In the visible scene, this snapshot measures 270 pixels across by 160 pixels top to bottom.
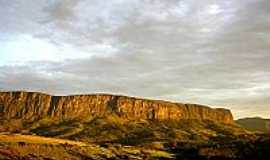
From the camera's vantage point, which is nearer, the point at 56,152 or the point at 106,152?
the point at 56,152

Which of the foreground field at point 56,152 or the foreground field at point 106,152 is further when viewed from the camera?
the foreground field at point 106,152

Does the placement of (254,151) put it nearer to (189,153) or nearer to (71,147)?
(189,153)

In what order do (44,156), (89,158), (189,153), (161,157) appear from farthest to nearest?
(189,153) < (161,157) < (89,158) < (44,156)

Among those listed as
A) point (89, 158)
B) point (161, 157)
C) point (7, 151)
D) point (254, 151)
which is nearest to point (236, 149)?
point (254, 151)

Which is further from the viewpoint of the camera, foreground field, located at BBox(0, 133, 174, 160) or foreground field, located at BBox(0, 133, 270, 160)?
foreground field, located at BBox(0, 133, 270, 160)

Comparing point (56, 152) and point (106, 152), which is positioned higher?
point (56, 152)

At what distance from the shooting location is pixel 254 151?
18100 centimetres

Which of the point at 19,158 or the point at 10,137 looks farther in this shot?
the point at 10,137

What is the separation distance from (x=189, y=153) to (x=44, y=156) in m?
66.8

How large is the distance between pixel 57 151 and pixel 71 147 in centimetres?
1448

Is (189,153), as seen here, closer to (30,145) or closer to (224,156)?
(224,156)

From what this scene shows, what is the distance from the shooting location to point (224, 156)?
584 ft

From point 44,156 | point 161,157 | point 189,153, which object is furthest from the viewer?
point 189,153

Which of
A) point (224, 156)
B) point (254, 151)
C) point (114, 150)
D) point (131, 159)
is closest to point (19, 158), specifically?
point (131, 159)
